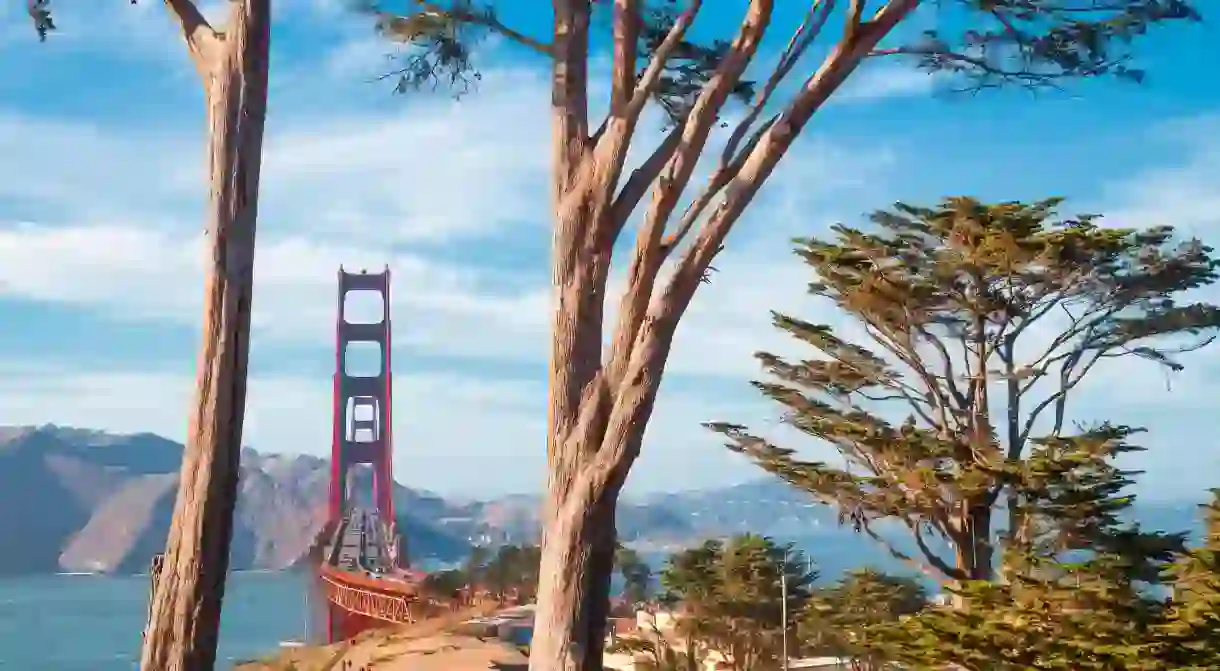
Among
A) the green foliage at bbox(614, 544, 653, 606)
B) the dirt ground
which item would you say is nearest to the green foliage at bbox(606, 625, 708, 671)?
the dirt ground

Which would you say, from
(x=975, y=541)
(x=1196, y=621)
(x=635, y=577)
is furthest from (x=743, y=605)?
(x=635, y=577)

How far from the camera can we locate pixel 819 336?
815cm

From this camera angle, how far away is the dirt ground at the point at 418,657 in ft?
26.8

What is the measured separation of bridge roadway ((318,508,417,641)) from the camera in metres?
17.0

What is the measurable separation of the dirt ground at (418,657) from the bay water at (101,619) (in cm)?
283

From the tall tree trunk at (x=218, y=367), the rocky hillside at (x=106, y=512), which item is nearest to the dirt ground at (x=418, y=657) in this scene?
the tall tree trunk at (x=218, y=367)

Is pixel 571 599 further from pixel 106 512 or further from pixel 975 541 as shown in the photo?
pixel 106 512

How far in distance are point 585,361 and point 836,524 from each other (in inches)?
205

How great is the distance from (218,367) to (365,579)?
16.7m

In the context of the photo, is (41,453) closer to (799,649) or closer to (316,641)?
(316,641)

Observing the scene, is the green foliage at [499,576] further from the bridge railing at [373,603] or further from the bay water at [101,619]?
the bay water at [101,619]

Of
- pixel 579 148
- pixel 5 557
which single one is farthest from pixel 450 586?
pixel 5 557

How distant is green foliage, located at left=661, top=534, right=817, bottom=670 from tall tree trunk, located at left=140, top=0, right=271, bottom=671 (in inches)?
337

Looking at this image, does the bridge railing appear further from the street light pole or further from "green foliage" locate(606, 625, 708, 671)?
the street light pole
